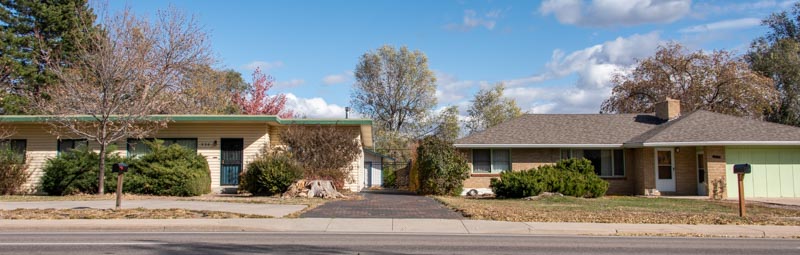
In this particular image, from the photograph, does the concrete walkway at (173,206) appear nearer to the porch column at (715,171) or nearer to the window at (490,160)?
the window at (490,160)

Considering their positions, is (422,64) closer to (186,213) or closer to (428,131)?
(428,131)

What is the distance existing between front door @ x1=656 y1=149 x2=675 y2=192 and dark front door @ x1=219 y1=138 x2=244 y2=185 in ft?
54.9

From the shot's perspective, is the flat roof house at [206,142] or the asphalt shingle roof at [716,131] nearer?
the asphalt shingle roof at [716,131]

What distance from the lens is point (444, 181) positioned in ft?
83.3

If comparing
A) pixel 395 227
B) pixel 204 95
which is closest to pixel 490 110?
pixel 204 95

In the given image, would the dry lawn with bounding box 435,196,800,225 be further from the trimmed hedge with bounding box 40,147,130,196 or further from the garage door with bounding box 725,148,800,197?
the trimmed hedge with bounding box 40,147,130,196

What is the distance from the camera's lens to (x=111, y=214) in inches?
588

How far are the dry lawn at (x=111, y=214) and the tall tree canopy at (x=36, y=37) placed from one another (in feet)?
69.1

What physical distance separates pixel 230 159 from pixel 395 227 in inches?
546

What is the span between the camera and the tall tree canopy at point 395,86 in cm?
4788

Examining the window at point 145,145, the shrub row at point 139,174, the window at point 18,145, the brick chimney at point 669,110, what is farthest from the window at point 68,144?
the brick chimney at point 669,110

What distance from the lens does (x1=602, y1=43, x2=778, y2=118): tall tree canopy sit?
39719 mm

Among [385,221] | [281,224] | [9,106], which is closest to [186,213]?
[281,224]

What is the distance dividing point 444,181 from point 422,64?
77.1 ft
